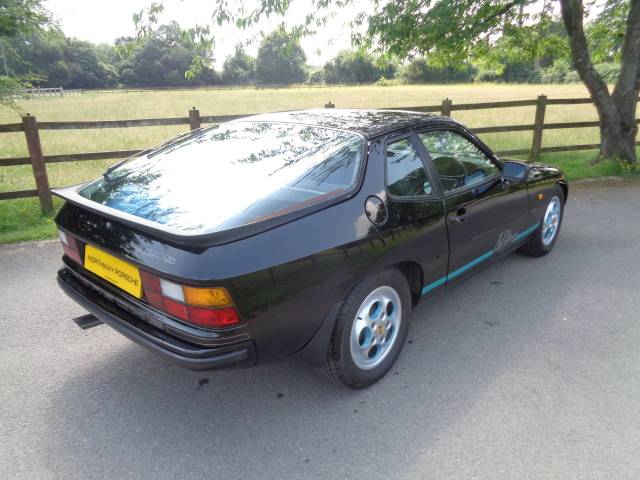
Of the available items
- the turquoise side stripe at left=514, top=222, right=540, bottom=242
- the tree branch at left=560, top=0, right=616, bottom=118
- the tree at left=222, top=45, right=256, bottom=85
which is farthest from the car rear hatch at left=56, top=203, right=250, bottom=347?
the tree at left=222, top=45, right=256, bottom=85

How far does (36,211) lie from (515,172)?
6.09 metres

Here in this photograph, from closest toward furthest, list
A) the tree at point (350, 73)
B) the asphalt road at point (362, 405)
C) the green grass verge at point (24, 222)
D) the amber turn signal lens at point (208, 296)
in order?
the amber turn signal lens at point (208, 296) → the asphalt road at point (362, 405) → the green grass verge at point (24, 222) → the tree at point (350, 73)

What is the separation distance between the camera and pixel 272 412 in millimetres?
2580

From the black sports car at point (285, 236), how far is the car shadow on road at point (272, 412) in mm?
258

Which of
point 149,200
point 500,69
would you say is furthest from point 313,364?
point 500,69

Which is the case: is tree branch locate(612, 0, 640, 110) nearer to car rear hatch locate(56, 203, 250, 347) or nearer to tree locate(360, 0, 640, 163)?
tree locate(360, 0, 640, 163)

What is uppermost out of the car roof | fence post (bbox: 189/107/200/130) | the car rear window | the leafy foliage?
the leafy foliage

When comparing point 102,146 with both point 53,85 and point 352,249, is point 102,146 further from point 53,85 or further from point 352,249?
point 53,85

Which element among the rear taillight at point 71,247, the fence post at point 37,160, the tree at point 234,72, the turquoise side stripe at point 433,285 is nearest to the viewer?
the rear taillight at point 71,247

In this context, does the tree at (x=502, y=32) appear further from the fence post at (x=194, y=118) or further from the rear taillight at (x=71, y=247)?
the rear taillight at (x=71, y=247)

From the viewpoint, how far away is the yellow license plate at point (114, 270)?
230 centimetres

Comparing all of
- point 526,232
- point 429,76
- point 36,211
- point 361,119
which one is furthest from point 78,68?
point 526,232

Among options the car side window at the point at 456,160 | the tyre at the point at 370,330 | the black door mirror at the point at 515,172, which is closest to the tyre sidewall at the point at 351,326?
the tyre at the point at 370,330

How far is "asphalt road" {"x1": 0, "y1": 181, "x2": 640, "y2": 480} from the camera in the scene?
2209mm
